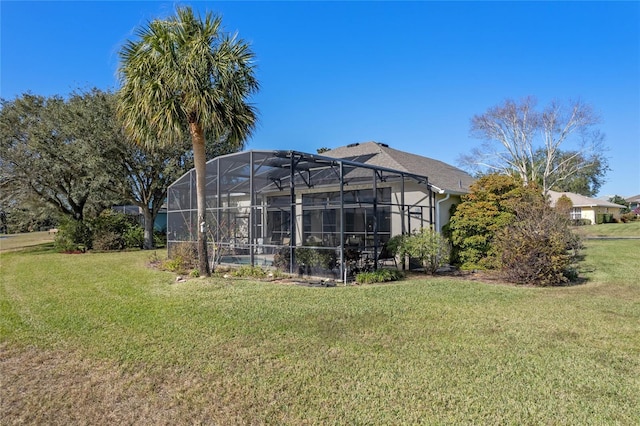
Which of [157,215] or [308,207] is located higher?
[157,215]

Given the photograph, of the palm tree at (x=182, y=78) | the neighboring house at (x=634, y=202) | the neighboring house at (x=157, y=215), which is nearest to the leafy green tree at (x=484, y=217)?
the palm tree at (x=182, y=78)

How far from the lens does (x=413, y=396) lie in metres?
3.37

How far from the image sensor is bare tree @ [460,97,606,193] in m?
27.7

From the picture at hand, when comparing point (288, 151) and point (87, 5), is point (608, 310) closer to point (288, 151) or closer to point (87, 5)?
point (288, 151)

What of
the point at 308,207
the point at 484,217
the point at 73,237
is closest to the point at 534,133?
the point at 484,217

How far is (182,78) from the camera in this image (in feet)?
28.4

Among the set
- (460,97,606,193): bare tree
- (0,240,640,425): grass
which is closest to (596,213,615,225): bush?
(460,97,606,193): bare tree

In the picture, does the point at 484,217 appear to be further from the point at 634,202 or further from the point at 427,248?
the point at 634,202

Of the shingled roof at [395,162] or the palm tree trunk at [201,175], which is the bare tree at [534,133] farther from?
the palm tree trunk at [201,175]

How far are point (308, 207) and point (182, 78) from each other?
17.9 ft

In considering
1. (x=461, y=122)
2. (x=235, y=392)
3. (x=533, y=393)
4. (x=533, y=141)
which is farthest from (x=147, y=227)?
(x=533, y=141)

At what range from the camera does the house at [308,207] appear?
37.3 feet

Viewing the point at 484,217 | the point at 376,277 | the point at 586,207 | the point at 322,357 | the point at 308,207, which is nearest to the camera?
the point at 322,357

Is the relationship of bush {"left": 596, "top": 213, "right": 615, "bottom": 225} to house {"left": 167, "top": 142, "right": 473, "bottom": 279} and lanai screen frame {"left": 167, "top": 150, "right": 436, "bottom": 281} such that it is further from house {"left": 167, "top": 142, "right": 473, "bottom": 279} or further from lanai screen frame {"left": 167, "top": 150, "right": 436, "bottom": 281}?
lanai screen frame {"left": 167, "top": 150, "right": 436, "bottom": 281}
